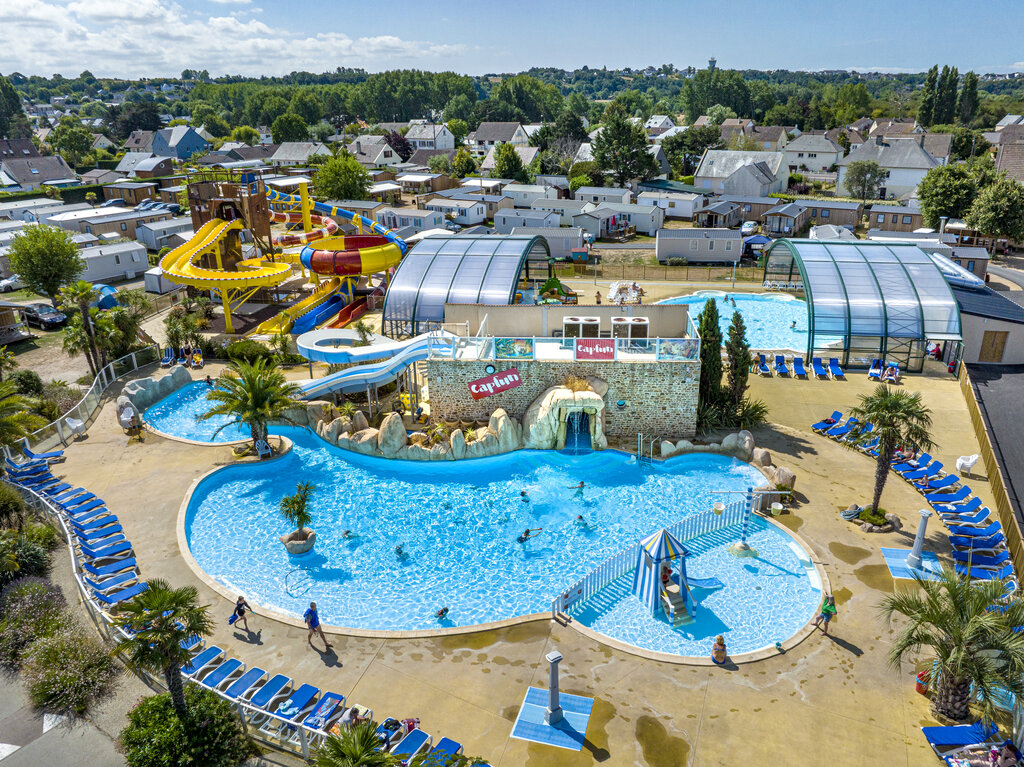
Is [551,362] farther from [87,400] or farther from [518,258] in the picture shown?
[87,400]

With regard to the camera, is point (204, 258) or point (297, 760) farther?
point (204, 258)

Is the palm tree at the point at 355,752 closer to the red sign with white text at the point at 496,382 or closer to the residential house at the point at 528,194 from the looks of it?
the red sign with white text at the point at 496,382

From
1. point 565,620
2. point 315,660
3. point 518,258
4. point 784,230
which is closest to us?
point 315,660

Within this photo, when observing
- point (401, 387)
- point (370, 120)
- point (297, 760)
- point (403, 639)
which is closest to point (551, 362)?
point (401, 387)

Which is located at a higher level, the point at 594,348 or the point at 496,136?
the point at 496,136

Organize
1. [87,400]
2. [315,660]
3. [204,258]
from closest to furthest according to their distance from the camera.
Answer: [315,660]
[87,400]
[204,258]

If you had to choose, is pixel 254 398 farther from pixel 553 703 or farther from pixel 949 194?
pixel 949 194

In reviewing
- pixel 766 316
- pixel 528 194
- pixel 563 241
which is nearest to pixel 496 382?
pixel 766 316
